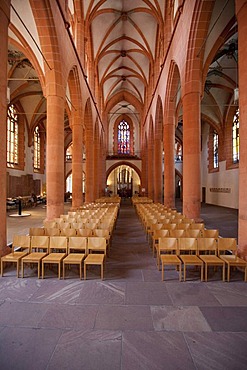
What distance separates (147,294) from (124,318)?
34.9 inches

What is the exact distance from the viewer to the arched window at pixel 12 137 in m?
22.3

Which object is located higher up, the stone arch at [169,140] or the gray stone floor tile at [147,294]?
the stone arch at [169,140]

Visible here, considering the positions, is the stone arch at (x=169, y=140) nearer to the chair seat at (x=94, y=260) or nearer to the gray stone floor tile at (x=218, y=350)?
the chair seat at (x=94, y=260)

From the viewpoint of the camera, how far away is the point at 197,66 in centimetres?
992

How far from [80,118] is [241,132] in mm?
11577

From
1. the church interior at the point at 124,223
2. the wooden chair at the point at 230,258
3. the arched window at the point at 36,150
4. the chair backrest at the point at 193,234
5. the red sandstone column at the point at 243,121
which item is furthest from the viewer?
the arched window at the point at 36,150

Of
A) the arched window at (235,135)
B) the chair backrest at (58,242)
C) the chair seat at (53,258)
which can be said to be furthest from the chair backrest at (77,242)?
the arched window at (235,135)

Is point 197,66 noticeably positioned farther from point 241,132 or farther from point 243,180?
point 243,180

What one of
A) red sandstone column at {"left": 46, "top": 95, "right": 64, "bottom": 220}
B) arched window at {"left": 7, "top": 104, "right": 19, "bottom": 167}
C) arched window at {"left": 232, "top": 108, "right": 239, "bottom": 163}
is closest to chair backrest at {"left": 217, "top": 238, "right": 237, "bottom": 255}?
red sandstone column at {"left": 46, "top": 95, "right": 64, "bottom": 220}

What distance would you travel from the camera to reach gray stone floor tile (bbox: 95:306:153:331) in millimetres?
3219

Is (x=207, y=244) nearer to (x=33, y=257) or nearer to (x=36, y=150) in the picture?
(x=33, y=257)

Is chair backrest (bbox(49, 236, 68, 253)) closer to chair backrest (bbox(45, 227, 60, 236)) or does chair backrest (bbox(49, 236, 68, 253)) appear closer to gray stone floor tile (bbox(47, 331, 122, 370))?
chair backrest (bbox(45, 227, 60, 236))

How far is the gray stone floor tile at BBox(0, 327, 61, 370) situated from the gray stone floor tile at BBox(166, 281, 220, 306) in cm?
204

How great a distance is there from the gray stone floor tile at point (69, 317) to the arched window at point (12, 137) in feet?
69.3
